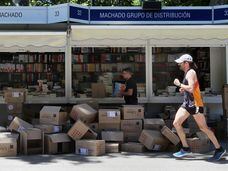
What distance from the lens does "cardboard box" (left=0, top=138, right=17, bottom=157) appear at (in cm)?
966

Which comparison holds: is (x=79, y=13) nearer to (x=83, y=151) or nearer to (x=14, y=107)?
(x=14, y=107)

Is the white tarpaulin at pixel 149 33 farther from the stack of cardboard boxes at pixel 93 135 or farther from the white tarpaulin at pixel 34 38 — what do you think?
the stack of cardboard boxes at pixel 93 135

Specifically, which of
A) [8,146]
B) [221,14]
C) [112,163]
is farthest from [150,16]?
[8,146]

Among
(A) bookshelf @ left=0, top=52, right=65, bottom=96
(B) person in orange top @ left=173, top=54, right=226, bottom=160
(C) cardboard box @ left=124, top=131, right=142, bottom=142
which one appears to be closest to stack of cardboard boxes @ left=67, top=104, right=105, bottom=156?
(C) cardboard box @ left=124, top=131, right=142, bottom=142

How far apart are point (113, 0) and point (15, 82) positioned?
1101 cm

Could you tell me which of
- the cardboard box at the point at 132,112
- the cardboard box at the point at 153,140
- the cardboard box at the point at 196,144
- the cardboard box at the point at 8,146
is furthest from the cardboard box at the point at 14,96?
the cardboard box at the point at 196,144

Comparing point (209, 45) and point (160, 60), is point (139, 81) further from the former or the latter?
point (209, 45)

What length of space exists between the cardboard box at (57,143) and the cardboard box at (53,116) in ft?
1.32

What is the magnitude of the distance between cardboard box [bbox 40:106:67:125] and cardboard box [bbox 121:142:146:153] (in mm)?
1447

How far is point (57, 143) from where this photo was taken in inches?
394

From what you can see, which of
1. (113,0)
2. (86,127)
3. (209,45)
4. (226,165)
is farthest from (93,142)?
(113,0)

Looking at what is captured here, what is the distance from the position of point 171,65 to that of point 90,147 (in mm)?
4681

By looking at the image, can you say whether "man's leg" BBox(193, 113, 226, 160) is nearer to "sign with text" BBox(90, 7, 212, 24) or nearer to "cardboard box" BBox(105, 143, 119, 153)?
"cardboard box" BBox(105, 143, 119, 153)

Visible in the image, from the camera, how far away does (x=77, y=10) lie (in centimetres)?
1238
